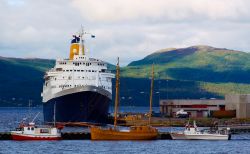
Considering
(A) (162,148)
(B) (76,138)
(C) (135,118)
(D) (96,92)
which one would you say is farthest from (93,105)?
(A) (162,148)

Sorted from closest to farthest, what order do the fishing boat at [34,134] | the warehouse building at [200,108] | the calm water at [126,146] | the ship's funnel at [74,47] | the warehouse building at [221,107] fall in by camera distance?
the calm water at [126,146]
the fishing boat at [34,134]
the ship's funnel at [74,47]
the warehouse building at [221,107]
the warehouse building at [200,108]

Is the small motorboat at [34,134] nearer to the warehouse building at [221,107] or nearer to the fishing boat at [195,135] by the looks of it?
the fishing boat at [195,135]

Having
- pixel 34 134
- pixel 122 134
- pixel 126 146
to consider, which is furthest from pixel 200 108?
pixel 126 146

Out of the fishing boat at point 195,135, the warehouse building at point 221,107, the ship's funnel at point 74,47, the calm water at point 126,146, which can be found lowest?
the calm water at point 126,146

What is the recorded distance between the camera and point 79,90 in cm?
14400

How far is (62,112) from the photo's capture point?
147 meters

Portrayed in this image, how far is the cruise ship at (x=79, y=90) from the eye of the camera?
145 m

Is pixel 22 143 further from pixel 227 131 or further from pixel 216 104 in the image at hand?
pixel 216 104

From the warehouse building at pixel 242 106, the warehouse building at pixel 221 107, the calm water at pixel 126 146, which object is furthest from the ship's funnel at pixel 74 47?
the calm water at pixel 126 146

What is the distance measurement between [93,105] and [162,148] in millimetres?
45878

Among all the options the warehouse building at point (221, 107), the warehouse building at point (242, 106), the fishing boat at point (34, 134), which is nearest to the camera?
the fishing boat at point (34, 134)

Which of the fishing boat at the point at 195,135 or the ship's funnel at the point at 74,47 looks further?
the ship's funnel at the point at 74,47

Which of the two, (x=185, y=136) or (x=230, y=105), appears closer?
(x=185, y=136)

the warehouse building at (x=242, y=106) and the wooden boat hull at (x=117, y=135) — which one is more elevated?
the warehouse building at (x=242, y=106)
